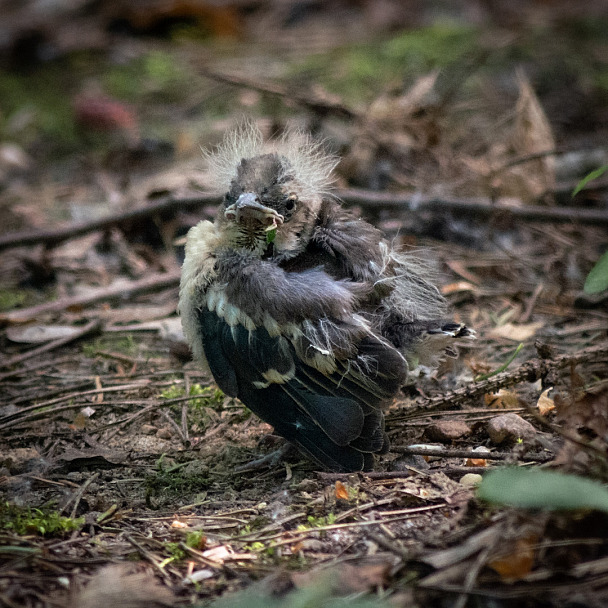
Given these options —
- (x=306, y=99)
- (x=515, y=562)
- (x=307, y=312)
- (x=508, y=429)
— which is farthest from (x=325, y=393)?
(x=306, y=99)

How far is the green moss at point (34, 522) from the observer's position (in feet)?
6.55

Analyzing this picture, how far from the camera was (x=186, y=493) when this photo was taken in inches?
93.0

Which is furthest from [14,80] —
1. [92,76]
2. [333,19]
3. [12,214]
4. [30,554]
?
[30,554]

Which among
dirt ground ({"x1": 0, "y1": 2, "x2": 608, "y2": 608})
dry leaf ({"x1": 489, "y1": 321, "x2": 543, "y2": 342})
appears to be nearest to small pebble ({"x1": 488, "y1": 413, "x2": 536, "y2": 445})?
dirt ground ({"x1": 0, "y1": 2, "x2": 608, "y2": 608})

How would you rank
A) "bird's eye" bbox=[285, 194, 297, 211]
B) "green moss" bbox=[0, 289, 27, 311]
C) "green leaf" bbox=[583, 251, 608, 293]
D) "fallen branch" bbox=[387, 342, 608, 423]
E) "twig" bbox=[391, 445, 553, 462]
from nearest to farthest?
"green leaf" bbox=[583, 251, 608, 293] → "twig" bbox=[391, 445, 553, 462] → "bird's eye" bbox=[285, 194, 297, 211] → "fallen branch" bbox=[387, 342, 608, 423] → "green moss" bbox=[0, 289, 27, 311]

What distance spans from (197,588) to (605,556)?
38.7 inches

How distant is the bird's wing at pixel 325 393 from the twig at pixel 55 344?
49.9 inches

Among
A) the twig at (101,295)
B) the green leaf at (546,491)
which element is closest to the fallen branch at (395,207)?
the twig at (101,295)

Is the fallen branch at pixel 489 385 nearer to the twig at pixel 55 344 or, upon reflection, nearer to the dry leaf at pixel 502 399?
the dry leaf at pixel 502 399

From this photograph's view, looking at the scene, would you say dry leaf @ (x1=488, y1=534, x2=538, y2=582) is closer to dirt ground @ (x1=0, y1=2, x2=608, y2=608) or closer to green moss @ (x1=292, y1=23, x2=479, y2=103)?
dirt ground @ (x1=0, y1=2, x2=608, y2=608)

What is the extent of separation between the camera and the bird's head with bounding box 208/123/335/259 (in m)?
2.48

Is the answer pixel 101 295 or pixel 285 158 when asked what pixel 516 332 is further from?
pixel 101 295

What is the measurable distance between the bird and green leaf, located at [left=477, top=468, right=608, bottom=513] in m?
0.80

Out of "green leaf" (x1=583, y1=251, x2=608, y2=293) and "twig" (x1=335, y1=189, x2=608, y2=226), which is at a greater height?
"green leaf" (x1=583, y1=251, x2=608, y2=293)
